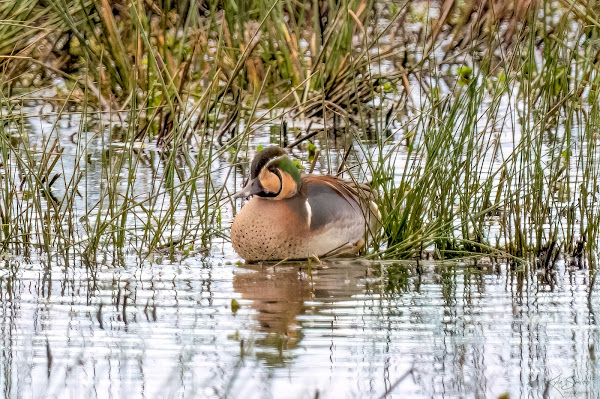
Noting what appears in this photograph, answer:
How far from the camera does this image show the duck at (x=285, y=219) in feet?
18.2

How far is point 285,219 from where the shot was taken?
557cm

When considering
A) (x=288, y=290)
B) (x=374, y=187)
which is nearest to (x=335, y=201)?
(x=374, y=187)

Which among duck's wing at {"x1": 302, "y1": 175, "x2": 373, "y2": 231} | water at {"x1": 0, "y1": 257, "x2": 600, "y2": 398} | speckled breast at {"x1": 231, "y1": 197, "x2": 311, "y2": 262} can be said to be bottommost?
water at {"x1": 0, "y1": 257, "x2": 600, "y2": 398}

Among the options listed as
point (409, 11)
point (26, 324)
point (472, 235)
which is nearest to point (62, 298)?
point (26, 324)

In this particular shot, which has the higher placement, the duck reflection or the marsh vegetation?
the marsh vegetation

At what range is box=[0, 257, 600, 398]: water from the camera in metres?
3.66

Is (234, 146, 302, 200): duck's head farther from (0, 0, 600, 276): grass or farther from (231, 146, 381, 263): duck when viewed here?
(0, 0, 600, 276): grass

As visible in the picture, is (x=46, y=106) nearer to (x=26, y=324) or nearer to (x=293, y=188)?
(x=293, y=188)

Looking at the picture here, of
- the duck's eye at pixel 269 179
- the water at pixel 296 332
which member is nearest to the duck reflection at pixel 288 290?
the water at pixel 296 332

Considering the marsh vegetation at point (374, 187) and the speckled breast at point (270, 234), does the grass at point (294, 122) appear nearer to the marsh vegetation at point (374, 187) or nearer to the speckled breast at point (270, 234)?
the marsh vegetation at point (374, 187)

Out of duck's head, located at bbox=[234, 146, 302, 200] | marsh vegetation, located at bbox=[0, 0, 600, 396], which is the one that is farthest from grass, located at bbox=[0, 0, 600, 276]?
duck's head, located at bbox=[234, 146, 302, 200]

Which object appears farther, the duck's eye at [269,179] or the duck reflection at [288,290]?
the duck's eye at [269,179]

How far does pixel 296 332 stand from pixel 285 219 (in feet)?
4.54

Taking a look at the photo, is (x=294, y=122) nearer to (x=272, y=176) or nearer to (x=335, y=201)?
(x=335, y=201)
